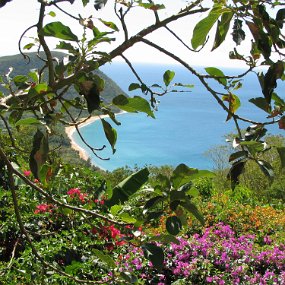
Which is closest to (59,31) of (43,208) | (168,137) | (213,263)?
(43,208)

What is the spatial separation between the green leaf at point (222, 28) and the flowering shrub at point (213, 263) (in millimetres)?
2513

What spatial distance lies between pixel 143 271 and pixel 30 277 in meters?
1.75

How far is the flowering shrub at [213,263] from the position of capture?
3150 mm

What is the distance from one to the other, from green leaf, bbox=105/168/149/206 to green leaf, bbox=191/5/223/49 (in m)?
0.19

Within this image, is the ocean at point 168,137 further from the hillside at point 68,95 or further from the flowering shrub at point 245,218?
the flowering shrub at point 245,218

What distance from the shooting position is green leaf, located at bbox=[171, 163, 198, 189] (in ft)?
1.72

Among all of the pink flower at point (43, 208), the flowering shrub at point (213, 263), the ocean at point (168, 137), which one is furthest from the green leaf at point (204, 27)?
the ocean at point (168, 137)

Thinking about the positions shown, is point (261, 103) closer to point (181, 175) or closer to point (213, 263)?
point (181, 175)

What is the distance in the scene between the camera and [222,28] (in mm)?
592

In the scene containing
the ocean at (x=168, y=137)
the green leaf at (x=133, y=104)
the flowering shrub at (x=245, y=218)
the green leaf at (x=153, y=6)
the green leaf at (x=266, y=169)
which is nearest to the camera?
the green leaf at (x=266, y=169)

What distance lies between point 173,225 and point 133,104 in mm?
168

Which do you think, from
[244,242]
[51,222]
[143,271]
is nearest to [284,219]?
[244,242]

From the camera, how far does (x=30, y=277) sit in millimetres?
1530

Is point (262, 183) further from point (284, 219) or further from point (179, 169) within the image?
point (179, 169)
